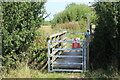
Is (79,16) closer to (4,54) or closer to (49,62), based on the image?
(49,62)

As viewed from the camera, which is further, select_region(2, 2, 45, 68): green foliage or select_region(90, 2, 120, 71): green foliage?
select_region(2, 2, 45, 68): green foliage

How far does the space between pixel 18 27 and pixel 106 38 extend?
3.01 meters

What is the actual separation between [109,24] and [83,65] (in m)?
2.22

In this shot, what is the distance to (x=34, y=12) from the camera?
7.16 metres

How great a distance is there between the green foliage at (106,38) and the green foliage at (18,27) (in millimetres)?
2068

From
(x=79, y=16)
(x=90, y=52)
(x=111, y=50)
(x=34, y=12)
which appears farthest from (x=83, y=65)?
(x=79, y=16)

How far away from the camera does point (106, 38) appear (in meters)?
7.12

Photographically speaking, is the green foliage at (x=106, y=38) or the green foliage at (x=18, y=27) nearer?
the green foliage at (x=106, y=38)

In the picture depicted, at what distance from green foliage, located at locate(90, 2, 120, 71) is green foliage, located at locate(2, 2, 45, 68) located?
6.78 feet

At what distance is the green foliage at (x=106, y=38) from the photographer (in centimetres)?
624

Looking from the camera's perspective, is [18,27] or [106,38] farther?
[106,38]

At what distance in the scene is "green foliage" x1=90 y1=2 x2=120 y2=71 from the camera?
6.24 m

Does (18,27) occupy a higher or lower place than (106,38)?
higher

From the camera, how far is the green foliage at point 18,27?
6.45 meters
